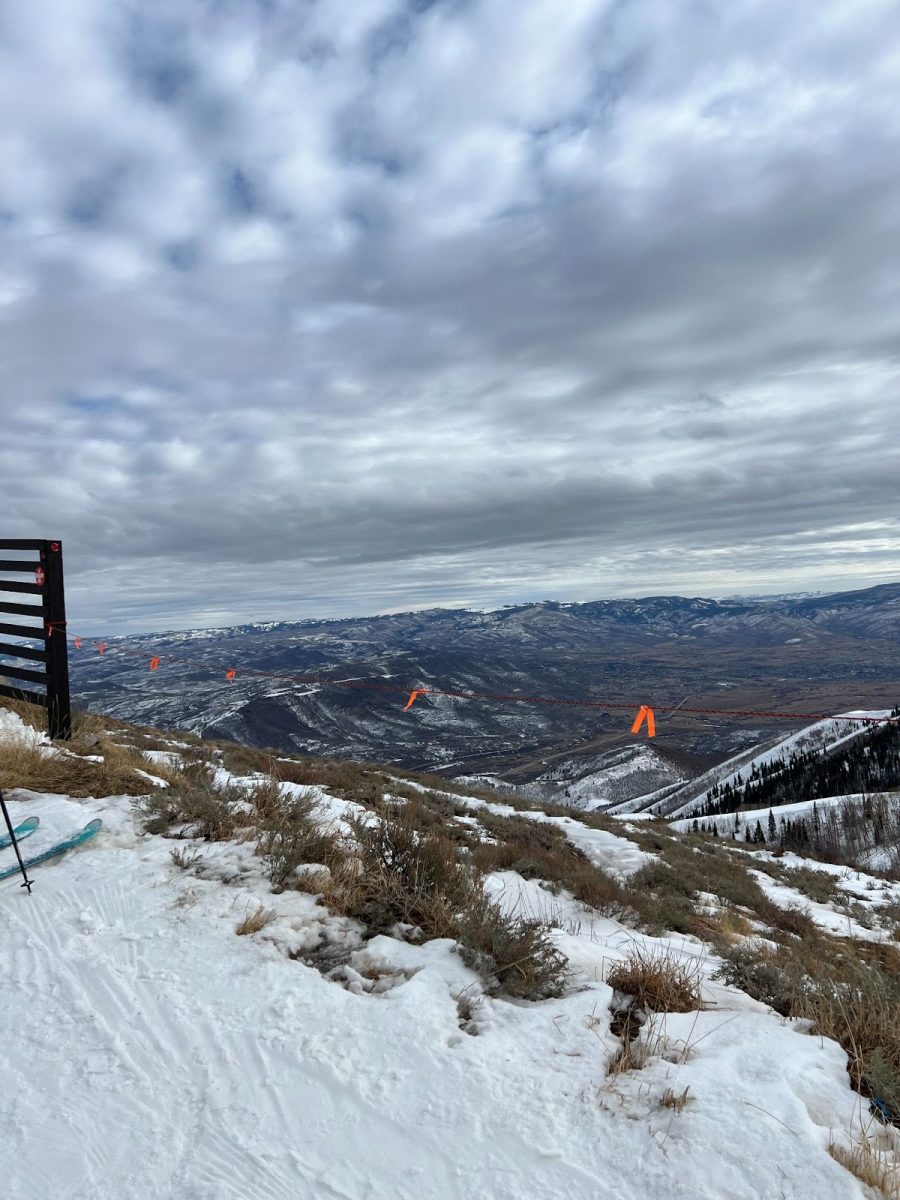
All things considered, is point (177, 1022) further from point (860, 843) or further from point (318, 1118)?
point (860, 843)

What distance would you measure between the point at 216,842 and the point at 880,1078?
17.2 ft

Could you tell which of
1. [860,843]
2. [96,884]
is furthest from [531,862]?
[860,843]

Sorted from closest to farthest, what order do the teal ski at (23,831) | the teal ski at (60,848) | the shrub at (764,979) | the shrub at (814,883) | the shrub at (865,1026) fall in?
the shrub at (865,1026)
the shrub at (764,979)
the teal ski at (60,848)
the teal ski at (23,831)
the shrub at (814,883)

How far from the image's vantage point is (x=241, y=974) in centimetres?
367

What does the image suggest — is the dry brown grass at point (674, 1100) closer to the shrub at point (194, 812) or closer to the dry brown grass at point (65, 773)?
the shrub at point (194, 812)

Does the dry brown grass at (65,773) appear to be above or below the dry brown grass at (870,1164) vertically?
above

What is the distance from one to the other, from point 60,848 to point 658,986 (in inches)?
203

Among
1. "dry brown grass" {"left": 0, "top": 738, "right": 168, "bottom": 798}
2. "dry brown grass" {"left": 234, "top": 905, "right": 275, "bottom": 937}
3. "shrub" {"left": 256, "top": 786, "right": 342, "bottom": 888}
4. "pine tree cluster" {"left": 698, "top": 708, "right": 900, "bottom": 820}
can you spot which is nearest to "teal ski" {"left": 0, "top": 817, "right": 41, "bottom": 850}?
"dry brown grass" {"left": 0, "top": 738, "right": 168, "bottom": 798}

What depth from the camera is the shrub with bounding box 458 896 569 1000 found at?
3.76 meters

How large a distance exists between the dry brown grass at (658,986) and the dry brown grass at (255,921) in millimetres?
2485

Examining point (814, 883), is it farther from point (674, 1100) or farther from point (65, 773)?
point (65, 773)

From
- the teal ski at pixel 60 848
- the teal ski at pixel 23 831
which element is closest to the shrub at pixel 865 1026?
the teal ski at pixel 60 848

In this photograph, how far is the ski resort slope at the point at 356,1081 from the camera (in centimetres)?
239

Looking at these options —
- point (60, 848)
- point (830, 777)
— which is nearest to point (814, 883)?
point (60, 848)
